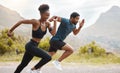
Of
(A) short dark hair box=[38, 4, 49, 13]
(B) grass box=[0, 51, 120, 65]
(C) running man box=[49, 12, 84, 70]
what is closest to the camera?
(A) short dark hair box=[38, 4, 49, 13]

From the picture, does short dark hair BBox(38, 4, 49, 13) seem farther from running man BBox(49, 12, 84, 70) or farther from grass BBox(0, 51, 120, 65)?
grass BBox(0, 51, 120, 65)

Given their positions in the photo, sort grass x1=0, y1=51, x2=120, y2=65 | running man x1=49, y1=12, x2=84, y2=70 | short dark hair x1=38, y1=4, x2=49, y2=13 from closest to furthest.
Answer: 1. short dark hair x1=38, y1=4, x2=49, y2=13
2. running man x1=49, y1=12, x2=84, y2=70
3. grass x1=0, y1=51, x2=120, y2=65

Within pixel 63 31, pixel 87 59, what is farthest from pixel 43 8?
pixel 87 59

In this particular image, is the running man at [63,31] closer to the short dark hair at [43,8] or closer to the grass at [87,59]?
the short dark hair at [43,8]

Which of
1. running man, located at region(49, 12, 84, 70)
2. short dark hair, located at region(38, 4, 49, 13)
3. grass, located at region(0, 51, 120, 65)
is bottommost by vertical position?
grass, located at region(0, 51, 120, 65)

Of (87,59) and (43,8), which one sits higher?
(43,8)

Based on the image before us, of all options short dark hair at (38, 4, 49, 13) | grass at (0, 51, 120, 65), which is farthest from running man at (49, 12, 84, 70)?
grass at (0, 51, 120, 65)

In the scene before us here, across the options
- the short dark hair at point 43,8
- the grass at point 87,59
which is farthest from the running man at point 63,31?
the grass at point 87,59

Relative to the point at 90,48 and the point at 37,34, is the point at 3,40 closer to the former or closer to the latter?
the point at 90,48

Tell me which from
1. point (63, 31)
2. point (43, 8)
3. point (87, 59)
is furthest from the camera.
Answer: point (87, 59)

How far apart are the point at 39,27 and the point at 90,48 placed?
24.0 meters

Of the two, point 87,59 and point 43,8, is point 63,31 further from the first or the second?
point 87,59

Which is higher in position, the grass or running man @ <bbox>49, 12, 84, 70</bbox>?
running man @ <bbox>49, 12, 84, 70</bbox>

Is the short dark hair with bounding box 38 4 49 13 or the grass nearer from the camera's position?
the short dark hair with bounding box 38 4 49 13
